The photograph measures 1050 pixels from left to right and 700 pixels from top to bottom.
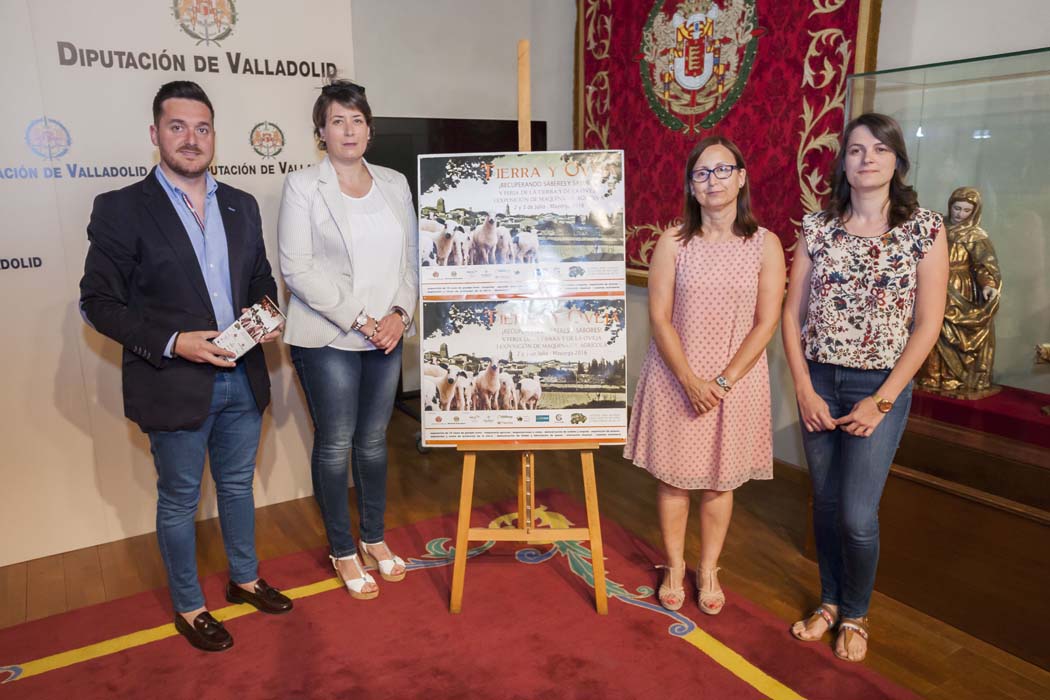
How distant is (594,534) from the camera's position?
243 centimetres

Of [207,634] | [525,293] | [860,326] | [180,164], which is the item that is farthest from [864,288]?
[207,634]

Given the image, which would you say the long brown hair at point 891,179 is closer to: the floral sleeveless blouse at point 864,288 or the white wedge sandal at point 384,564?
the floral sleeveless blouse at point 864,288

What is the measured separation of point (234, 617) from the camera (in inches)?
98.0

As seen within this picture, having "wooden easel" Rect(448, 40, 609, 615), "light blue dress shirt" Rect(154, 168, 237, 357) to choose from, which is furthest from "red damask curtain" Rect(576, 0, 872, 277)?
"light blue dress shirt" Rect(154, 168, 237, 357)

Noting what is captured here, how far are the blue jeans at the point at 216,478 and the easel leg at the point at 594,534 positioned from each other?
108 cm

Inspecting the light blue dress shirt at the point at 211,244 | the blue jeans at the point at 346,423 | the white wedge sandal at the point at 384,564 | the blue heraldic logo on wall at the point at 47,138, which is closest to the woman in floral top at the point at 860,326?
the blue jeans at the point at 346,423

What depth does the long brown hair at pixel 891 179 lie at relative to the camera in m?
1.99

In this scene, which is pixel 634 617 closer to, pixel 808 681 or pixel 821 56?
pixel 808 681

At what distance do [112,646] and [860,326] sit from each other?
2.47 metres

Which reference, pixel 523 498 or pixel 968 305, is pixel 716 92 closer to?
pixel 968 305

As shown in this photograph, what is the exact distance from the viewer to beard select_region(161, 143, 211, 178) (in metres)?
2.12

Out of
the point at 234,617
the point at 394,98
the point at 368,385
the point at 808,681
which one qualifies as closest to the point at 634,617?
the point at 808,681

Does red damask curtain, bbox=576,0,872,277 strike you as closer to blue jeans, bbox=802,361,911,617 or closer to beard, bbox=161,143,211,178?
blue jeans, bbox=802,361,911,617

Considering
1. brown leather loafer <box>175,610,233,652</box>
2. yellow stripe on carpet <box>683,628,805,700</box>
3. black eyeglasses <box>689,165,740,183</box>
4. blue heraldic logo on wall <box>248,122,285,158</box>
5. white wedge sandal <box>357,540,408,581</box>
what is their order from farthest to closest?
blue heraldic logo on wall <box>248,122,285,158</box>
white wedge sandal <box>357,540,408,581</box>
brown leather loafer <box>175,610,233,652</box>
black eyeglasses <box>689,165,740,183</box>
yellow stripe on carpet <box>683,628,805,700</box>
